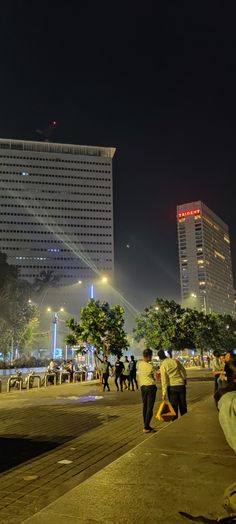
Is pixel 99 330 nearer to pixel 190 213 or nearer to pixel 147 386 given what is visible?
pixel 147 386

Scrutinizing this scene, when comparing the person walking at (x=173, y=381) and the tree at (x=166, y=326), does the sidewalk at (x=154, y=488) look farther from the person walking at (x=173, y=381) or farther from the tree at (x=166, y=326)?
the tree at (x=166, y=326)

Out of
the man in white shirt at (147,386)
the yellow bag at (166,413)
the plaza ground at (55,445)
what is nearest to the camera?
the plaza ground at (55,445)

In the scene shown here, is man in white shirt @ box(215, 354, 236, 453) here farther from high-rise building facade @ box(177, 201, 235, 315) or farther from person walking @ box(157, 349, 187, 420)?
high-rise building facade @ box(177, 201, 235, 315)

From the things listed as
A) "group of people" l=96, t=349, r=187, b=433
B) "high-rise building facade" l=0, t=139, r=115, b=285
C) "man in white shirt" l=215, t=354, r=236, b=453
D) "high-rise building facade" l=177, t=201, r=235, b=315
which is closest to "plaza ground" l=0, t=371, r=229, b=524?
"group of people" l=96, t=349, r=187, b=433

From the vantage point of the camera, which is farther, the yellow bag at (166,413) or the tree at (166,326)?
the tree at (166,326)

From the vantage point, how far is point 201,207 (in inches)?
7160

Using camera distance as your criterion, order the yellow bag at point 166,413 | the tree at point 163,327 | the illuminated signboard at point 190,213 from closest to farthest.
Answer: the yellow bag at point 166,413 → the tree at point 163,327 → the illuminated signboard at point 190,213

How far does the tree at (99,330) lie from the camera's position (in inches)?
959

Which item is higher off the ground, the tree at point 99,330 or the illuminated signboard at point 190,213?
the illuminated signboard at point 190,213

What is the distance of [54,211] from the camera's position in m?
139

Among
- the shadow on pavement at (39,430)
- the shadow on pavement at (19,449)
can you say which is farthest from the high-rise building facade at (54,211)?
the shadow on pavement at (19,449)

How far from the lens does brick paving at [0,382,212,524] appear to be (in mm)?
5281

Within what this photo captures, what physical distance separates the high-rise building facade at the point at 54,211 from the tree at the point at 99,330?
4302 inches

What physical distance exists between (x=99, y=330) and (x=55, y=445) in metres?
16.6
